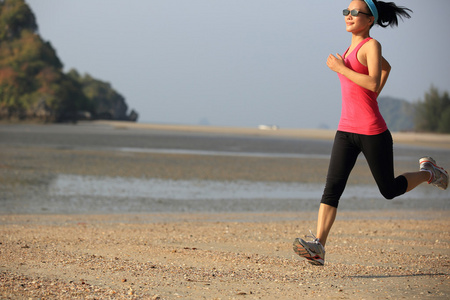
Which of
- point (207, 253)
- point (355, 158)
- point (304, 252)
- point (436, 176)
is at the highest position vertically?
point (355, 158)

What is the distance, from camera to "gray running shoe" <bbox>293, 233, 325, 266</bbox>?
452 centimetres

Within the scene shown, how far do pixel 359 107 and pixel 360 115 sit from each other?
6 centimetres

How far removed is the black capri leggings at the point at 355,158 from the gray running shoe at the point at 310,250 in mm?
369

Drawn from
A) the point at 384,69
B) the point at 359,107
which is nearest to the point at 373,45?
the point at 384,69

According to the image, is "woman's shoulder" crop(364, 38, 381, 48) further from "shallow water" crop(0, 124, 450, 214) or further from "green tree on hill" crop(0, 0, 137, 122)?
"green tree on hill" crop(0, 0, 137, 122)

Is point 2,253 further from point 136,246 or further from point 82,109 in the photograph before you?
point 82,109

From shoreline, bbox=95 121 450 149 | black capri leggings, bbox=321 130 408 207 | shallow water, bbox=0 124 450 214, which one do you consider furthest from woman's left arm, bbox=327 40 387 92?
shoreline, bbox=95 121 450 149

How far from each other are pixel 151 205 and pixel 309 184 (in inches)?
230

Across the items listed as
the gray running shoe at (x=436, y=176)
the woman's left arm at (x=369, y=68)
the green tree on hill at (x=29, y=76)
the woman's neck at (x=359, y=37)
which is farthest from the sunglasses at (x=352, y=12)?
the green tree on hill at (x=29, y=76)

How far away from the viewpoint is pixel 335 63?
14.7 feet

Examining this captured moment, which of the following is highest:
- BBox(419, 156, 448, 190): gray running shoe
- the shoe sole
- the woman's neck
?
the woman's neck

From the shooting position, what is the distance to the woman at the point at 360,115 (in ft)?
14.6

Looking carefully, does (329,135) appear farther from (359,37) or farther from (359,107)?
(359,107)

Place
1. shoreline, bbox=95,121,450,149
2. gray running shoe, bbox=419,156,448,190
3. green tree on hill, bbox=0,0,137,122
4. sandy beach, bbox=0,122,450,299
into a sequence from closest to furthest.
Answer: sandy beach, bbox=0,122,450,299 → gray running shoe, bbox=419,156,448,190 → shoreline, bbox=95,121,450,149 → green tree on hill, bbox=0,0,137,122
